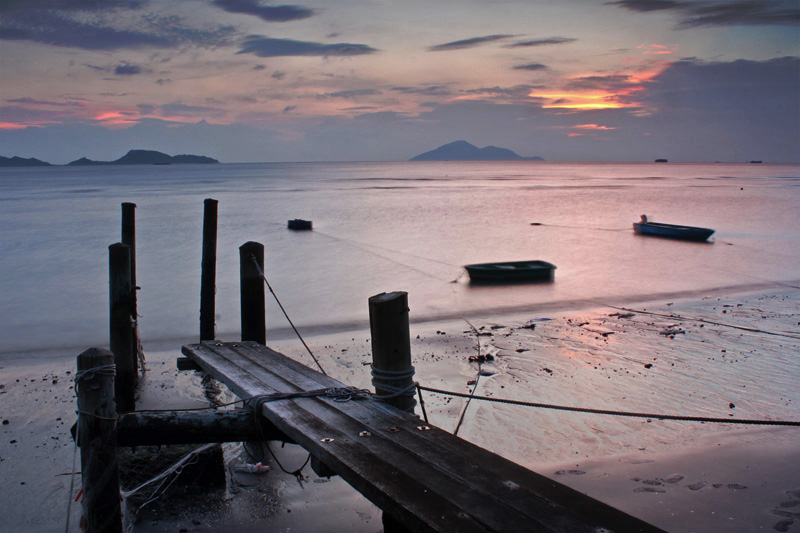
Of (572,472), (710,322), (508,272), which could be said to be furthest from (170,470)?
(508,272)

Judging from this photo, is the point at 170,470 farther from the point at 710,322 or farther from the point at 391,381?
the point at 710,322

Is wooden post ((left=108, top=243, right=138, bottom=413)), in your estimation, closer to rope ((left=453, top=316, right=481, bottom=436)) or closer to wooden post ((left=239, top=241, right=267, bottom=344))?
wooden post ((left=239, top=241, right=267, bottom=344))

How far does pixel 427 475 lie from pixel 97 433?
2543 mm

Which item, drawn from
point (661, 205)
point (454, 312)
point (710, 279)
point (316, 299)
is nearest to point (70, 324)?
point (316, 299)

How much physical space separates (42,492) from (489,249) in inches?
1004

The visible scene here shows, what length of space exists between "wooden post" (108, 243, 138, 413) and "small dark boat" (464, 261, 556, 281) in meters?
12.2

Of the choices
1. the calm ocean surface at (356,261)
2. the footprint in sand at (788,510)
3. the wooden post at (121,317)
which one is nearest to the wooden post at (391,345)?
the footprint in sand at (788,510)

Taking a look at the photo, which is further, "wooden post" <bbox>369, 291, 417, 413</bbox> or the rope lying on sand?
the rope lying on sand

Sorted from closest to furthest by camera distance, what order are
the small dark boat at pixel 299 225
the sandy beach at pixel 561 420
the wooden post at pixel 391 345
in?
1. the wooden post at pixel 391 345
2. the sandy beach at pixel 561 420
3. the small dark boat at pixel 299 225

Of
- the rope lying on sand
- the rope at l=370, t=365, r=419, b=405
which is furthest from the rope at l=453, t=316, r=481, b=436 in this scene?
the rope lying on sand

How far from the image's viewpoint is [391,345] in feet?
15.3

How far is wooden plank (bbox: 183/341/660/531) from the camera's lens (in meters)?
3.14

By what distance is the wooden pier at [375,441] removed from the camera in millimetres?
3221

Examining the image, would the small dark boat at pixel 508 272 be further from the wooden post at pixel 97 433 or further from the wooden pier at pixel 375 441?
the wooden post at pixel 97 433
